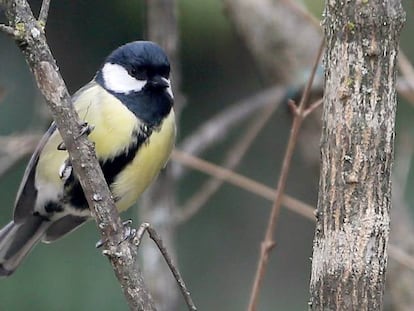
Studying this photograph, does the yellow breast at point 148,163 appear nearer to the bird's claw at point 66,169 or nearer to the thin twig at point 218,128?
the bird's claw at point 66,169

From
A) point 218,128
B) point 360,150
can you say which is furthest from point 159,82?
point 360,150

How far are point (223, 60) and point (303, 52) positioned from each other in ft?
2.97

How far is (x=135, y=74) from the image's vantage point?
1979 millimetres

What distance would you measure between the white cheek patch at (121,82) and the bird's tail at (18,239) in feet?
1.33

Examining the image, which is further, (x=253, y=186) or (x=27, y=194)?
(x=27, y=194)

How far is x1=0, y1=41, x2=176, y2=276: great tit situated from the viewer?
191 centimetres

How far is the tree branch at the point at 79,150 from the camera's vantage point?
1.22 meters

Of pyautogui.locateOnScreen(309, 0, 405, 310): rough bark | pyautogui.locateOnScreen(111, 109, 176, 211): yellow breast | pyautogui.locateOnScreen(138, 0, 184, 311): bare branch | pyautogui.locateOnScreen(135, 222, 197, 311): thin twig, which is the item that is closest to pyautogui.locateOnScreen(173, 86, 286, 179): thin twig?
pyautogui.locateOnScreen(138, 0, 184, 311): bare branch

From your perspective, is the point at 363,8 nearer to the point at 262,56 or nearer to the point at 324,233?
the point at 324,233

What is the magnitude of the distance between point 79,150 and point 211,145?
4.69 ft

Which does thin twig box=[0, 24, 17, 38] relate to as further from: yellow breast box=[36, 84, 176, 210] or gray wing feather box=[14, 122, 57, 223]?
gray wing feather box=[14, 122, 57, 223]

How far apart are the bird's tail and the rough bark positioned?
3.58 ft

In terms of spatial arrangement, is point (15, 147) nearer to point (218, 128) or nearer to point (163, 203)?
point (163, 203)

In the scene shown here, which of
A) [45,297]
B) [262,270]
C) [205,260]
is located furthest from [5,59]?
[262,270]
